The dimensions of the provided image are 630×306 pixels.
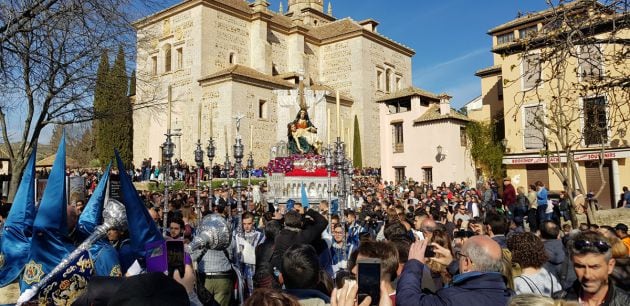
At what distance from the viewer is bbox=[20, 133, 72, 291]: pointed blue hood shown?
11.5ft

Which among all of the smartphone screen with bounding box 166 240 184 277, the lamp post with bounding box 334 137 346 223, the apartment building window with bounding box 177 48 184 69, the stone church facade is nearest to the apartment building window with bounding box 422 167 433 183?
the stone church facade

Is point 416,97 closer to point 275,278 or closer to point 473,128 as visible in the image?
point 473,128

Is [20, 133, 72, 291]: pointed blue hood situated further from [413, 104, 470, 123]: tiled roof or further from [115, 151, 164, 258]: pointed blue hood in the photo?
[413, 104, 470, 123]: tiled roof

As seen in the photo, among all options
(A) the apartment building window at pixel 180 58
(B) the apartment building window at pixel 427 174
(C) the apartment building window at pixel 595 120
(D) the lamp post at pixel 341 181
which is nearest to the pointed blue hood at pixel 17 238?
(D) the lamp post at pixel 341 181

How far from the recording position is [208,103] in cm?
3056

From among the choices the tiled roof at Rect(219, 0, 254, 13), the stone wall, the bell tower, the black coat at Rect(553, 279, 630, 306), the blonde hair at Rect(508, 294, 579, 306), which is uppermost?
the bell tower

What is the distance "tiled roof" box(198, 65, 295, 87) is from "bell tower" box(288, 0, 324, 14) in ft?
53.7

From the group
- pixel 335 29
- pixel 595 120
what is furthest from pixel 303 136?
pixel 335 29

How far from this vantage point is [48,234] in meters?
3.53

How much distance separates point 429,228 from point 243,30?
3054cm

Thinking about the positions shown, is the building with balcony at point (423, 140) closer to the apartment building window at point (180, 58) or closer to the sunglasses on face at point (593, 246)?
the apartment building window at point (180, 58)

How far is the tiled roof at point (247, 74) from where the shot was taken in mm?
29519

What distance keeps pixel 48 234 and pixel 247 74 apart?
90.0 feet

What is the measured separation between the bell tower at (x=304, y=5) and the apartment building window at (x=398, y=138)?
2237 centimetres
